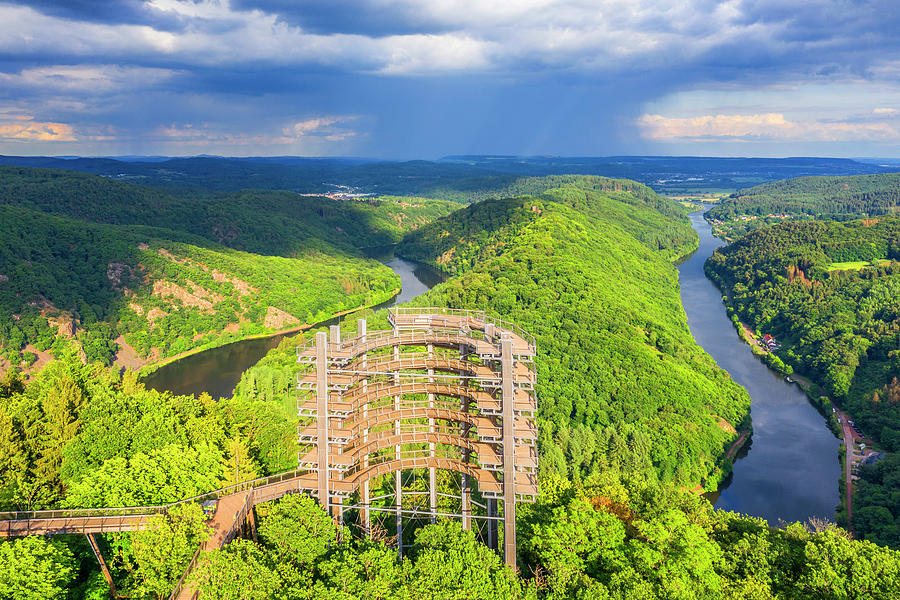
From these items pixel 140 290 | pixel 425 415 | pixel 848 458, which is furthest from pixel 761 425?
pixel 140 290

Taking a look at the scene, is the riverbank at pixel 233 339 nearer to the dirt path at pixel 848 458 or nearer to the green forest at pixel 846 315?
the green forest at pixel 846 315

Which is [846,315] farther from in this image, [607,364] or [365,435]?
[365,435]

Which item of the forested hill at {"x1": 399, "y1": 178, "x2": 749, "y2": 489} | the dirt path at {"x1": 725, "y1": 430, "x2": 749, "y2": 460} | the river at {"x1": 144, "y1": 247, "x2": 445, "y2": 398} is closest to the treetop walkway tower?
the forested hill at {"x1": 399, "y1": 178, "x2": 749, "y2": 489}

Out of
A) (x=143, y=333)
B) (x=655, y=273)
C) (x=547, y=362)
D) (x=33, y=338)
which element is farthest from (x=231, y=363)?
(x=655, y=273)

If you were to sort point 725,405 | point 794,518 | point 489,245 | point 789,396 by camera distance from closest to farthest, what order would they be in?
point 794,518, point 725,405, point 789,396, point 489,245

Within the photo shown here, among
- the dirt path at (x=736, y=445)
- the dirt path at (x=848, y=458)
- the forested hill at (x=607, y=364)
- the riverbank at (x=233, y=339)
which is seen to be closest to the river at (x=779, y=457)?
the dirt path at (x=736, y=445)

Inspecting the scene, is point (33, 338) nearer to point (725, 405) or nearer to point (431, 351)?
point (431, 351)
